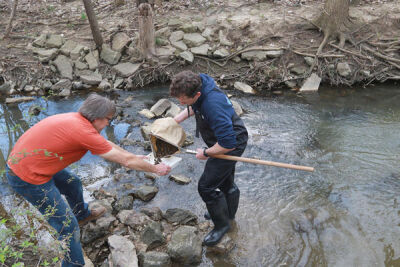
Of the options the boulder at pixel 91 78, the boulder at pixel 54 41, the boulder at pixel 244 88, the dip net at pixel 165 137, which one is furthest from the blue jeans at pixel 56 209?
the boulder at pixel 54 41

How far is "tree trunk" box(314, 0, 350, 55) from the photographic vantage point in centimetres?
881

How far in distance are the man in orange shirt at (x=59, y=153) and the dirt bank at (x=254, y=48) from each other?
6.44 m

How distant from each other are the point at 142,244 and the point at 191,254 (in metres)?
0.62

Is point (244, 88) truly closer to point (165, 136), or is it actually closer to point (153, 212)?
point (153, 212)

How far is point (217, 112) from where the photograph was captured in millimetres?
2742

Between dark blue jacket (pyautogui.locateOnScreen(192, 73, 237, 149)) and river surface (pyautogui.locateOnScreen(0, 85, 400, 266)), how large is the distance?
1572 millimetres

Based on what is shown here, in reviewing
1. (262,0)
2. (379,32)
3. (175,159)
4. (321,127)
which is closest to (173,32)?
(262,0)

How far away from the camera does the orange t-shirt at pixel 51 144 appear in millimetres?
2521

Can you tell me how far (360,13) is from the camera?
960cm

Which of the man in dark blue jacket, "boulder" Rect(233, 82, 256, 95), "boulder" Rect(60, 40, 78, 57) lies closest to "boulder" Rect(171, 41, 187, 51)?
"boulder" Rect(233, 82, 256, 95)

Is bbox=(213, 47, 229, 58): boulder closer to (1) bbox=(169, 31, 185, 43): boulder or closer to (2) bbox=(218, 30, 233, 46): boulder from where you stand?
(2) bbox=(218, 30, 233, 46): boulder

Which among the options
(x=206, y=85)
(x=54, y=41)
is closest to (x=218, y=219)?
(x=206, y=85)

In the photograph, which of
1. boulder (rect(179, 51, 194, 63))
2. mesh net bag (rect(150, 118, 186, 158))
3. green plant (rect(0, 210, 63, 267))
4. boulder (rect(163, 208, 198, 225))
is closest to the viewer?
green plant (rect(0, 210, 63, 267))

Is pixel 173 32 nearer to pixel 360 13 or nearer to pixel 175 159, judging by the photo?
pixel 360 13
